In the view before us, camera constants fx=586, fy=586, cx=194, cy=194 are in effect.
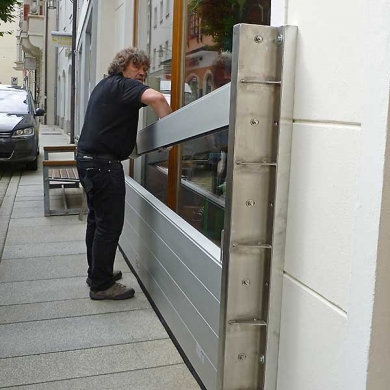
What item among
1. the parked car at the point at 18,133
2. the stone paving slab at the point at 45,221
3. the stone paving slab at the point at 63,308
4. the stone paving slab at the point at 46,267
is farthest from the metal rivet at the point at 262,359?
the parked car at the point at 18,133

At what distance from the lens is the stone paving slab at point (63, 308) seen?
403 centimetres

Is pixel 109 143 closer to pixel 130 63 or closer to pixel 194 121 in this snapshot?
pixel 130 63

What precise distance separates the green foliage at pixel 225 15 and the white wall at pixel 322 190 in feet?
3.22

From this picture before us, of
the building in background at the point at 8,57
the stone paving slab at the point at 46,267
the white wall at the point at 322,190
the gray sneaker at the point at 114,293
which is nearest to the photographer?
the white wall at the point at 322,190

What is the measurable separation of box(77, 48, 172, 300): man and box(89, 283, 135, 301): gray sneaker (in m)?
0.14

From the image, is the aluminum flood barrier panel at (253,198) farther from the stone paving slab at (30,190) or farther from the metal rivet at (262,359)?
the stone paving slab at (30,190)

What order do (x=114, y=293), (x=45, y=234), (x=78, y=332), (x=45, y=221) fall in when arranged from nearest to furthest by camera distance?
(x=78, y=332)
(x=114, y=293)
(x=45, y=234)
(x=45, y=221)

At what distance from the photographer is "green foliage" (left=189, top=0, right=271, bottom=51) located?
3205 mm

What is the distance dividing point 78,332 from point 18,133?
8262 millimetres

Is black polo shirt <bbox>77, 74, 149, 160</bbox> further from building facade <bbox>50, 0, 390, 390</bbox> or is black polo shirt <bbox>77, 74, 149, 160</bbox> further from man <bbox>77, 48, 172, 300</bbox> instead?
building facade <bbox>50, 0, 390, 390</bbox>

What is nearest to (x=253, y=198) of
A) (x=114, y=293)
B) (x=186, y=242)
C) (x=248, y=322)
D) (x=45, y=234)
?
(x=248, y=322)

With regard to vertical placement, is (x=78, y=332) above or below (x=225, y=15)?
below

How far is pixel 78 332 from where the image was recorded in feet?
12.4

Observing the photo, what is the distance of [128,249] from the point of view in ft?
17.4
